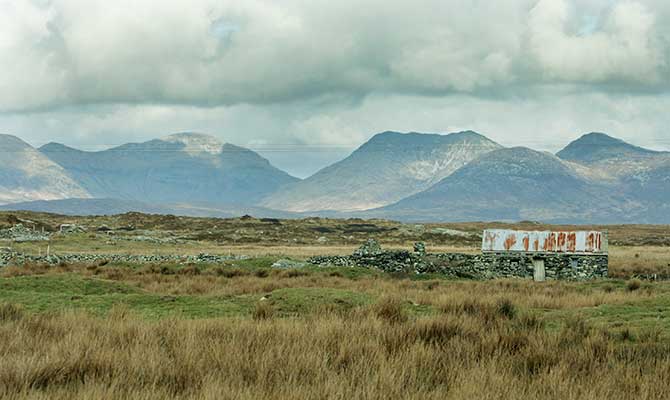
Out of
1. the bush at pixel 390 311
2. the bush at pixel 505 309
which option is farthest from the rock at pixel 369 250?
the bush at pixel 390 311

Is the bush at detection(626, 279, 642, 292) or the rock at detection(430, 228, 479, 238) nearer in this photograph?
the bush at detection(626, 279, 642, 292)

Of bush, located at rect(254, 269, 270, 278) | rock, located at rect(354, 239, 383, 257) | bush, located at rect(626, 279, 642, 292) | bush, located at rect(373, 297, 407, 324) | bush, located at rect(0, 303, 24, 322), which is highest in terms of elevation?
bush, located at rect(373, 297, 407, 324)

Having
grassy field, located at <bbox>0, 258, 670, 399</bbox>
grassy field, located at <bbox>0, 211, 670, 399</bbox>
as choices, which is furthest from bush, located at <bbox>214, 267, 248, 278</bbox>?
grassy field, located at <bbox>0, 258, 670, 399</bbox>

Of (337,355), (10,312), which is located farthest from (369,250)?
(337,355)

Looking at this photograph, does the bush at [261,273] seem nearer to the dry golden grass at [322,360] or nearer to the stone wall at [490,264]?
the stone wall at [490,264]

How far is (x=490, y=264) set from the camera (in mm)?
44812

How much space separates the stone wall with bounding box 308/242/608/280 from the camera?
43.3 m

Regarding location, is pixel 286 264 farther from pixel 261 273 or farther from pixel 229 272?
pixel 229 272

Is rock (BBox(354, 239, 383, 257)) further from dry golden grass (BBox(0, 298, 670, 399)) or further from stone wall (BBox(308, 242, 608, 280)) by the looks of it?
dry golden grass (BBox(0, 298, 670, 399))

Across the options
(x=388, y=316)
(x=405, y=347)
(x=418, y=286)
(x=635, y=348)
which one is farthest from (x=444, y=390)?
(x=418, y=286)

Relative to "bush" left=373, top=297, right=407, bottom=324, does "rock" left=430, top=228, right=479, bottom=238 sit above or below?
below

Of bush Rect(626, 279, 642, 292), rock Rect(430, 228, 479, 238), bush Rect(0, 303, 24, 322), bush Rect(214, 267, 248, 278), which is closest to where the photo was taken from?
bush Rect(0, 303, 24, 322)

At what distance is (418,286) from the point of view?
3097cm

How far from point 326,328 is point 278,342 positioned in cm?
137
